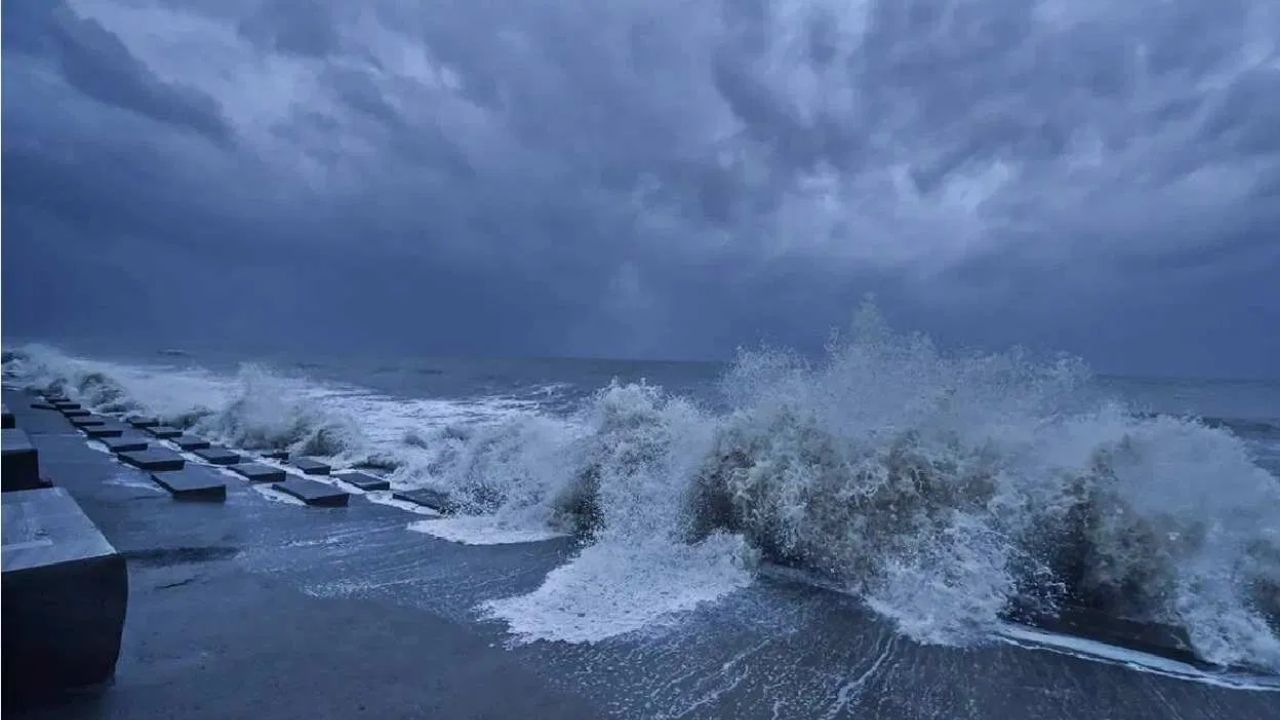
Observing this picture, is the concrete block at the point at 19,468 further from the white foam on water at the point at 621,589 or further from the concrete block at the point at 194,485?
the white foam on water at the point at 621,589

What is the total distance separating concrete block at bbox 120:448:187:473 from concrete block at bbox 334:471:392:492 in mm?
2082

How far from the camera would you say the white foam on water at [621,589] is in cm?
430

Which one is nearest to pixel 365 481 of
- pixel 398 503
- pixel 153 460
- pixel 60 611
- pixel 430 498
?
pixel 398 503

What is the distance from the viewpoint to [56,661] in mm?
3070

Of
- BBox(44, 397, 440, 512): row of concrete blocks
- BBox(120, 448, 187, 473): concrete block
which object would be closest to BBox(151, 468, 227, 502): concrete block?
BBox(44, 397, 440, 512): row of concrete blocks

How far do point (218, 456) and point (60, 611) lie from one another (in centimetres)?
819

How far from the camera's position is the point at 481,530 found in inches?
263

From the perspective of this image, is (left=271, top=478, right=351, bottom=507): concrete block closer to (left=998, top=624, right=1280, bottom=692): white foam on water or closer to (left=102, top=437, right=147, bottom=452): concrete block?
(left=102, top=437, right=147, bottom=452): concrete block

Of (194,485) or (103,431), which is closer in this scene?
(194,485)

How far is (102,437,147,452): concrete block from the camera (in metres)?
10.2

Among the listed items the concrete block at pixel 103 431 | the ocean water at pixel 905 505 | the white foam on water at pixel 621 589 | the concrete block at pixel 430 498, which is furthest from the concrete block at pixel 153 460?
the white foam on water at pixel 621 589

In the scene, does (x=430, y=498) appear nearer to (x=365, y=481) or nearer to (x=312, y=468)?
(x=365, y=481)

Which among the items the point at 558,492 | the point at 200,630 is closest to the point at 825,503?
the point at 558,492

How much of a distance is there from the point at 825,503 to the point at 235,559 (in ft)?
17.2
